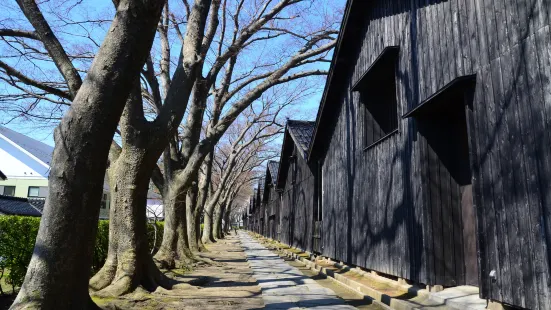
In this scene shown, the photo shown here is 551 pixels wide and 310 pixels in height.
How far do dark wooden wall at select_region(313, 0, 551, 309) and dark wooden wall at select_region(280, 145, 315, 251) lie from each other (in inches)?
273

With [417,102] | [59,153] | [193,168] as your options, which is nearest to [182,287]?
[193,168]

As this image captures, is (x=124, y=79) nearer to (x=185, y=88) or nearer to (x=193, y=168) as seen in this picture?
(x=185, y=88)

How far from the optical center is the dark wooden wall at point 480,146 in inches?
176

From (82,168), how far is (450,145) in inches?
228

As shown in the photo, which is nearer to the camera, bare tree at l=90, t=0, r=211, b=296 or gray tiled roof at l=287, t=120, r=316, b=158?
bare tree at l=90, t=0, r=211, b=296

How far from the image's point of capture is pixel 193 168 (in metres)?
10.5

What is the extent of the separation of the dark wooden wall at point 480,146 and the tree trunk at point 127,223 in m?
4.78

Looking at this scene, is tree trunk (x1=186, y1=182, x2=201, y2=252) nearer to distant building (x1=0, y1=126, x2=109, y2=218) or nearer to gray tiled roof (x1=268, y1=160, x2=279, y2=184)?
gray tiled roof (x1=268, y1=160, x2=279, y2=184)

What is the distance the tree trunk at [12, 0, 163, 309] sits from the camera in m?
4.07

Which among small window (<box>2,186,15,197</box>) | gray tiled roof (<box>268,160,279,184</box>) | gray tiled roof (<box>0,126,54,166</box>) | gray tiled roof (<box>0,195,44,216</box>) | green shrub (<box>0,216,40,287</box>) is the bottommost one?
green shrub (<box>0,216,40,287</box>)

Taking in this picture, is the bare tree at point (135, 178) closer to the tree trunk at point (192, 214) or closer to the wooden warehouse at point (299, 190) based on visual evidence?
the tree trunk at point (192, 214)

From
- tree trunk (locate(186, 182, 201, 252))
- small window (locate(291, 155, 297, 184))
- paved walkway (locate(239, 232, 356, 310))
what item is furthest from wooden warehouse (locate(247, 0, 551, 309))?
small window (locate(291, 155, 297, 184))

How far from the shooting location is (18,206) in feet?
62.0

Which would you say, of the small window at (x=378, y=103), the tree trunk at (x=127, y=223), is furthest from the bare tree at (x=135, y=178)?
the small window at (x=378, y=103)
